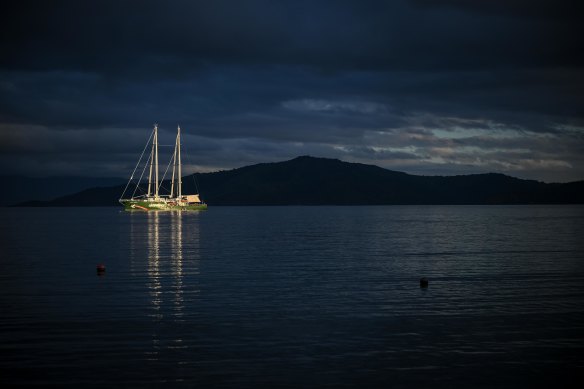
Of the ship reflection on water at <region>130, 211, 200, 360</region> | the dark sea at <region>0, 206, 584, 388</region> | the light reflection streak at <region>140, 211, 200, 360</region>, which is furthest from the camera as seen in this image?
the ship reflection on water at <region>130, 211, 200, 360</region>

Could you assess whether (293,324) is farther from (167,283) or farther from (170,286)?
(167,283)

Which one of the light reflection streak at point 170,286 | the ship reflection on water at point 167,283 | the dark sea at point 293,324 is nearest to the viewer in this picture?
the dark sea at point 293,324

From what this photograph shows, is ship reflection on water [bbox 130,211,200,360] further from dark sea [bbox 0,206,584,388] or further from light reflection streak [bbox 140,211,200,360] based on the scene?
dark sea [bbox 0,206,584,388]

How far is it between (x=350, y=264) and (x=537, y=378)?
37.3 m

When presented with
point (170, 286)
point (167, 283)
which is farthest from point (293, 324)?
point (167, 283)

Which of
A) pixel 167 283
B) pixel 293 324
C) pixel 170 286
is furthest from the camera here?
pixel 167 283

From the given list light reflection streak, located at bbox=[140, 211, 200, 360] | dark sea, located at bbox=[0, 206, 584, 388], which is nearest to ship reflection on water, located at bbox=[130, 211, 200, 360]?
light reflection streak, located at bbox=[140, 211, 200, 360]

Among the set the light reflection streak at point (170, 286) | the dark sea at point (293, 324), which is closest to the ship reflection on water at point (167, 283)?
the light reflection streak at point (170, 286)

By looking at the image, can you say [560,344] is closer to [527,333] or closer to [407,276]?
[527,333]

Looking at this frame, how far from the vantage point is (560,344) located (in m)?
27.0

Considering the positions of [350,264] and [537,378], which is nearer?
[537,378]

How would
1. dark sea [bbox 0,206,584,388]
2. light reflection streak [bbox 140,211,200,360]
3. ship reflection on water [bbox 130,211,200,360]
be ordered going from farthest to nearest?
ship reflection on water [bbox 130,211,200,360] < light reflection streak [bbox 140,211,200,360] < dark sea [bbox 0,206,584,388]

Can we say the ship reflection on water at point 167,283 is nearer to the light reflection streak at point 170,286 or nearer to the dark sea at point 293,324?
the light reflection streak at point 170,286

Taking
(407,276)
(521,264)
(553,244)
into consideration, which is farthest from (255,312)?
(553,244)
